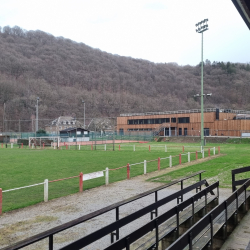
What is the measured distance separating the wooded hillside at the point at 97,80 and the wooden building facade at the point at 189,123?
3912 cm

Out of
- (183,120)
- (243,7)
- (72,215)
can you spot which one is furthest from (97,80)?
(243,7)

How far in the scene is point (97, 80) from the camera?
531 ft

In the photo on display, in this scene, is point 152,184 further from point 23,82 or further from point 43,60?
point 43,60

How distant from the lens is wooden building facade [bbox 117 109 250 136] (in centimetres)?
6169

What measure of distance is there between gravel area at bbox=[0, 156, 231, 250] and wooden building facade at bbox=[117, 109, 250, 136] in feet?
170

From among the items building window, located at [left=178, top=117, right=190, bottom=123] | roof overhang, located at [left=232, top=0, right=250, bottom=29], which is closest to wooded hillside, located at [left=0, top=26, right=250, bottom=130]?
building window, located at [left=178, top=117, right=190, bottom=123]

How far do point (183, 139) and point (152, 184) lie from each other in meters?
47.6

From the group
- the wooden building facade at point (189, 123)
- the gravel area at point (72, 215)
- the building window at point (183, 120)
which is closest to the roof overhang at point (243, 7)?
the gravel area at point (72, 215)

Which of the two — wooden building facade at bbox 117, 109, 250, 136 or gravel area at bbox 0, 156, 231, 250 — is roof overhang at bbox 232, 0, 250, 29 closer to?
gravel area at bbox 0, 156, 231, 250

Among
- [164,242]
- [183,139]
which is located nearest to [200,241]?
[164,242]

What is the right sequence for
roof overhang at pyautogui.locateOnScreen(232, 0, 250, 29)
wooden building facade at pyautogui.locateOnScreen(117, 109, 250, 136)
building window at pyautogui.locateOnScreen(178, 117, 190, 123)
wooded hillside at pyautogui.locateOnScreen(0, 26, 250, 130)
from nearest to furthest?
roof overhang at pyautogui.locateOnScreen(232, 0, 250, 29) < wooden building facade at pyautogui.locateOnScreen(117, 109, 250, 136) < building window at pyautogui.locateOnScreen(178, 117, 190, 123) < wooded hillside at pyautogui.locateOnScreen(0, 26, 250, 130)

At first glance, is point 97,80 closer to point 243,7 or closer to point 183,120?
point 183,120

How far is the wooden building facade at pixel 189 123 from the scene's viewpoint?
61.7m

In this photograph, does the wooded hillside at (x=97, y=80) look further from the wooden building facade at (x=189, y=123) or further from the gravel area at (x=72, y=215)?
the gravel area at (x=72, y=215)
